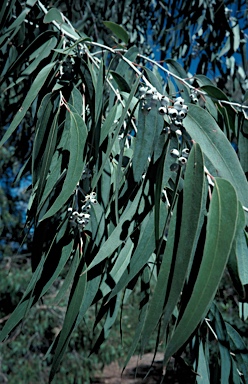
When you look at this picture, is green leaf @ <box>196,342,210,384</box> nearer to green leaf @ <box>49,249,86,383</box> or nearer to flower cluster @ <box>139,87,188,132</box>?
green leaf @ <box>49,249,86,383</box>

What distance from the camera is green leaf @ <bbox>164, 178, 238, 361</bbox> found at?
51 cm

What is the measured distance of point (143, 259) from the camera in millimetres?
704

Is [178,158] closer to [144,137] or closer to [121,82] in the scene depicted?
[144,137]

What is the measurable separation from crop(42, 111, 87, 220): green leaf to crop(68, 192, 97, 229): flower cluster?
75mm

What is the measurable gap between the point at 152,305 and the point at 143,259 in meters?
0.14

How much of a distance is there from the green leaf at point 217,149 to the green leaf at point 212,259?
7 cm

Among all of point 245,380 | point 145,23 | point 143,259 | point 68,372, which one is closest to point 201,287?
point 143,259

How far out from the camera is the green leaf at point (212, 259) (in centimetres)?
51

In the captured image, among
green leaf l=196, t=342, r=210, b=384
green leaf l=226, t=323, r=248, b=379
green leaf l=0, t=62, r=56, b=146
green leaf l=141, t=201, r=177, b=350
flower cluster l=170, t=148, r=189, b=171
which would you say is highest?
green leaf l=0, t=62, r=56, b=146

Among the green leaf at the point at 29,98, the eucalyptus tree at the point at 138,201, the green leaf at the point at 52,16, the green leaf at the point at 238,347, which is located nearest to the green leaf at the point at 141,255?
the eucalyptus tree at the point at 138,201

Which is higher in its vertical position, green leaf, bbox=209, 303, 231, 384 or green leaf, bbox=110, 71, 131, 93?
green leaf, bbox=110, 71, 131, 93

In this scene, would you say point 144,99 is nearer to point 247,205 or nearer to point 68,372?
point 247,205

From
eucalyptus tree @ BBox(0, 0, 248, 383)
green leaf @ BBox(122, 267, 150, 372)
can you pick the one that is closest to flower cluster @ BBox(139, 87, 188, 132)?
eucalyptus tree @ BBox(0, 0, 248, 383)

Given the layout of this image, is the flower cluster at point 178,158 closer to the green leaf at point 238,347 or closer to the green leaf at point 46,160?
the green leaf at point 46,160
